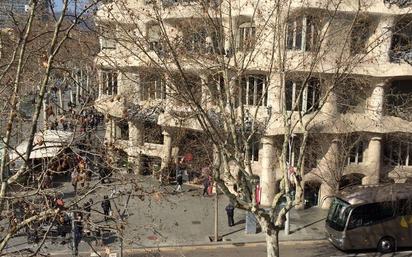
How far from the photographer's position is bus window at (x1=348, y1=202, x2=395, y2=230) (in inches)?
788

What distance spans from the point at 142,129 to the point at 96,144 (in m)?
20.4

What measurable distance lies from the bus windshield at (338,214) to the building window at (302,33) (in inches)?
251

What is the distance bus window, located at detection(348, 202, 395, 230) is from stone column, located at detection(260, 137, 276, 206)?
6204mm

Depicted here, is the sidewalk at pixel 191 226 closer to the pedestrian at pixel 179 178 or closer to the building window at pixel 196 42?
the pedestrian at pixel 179 178

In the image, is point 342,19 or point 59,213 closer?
point 59,213

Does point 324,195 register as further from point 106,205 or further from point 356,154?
point 106,205

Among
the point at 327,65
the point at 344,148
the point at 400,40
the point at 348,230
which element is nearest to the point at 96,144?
the point at 348,230

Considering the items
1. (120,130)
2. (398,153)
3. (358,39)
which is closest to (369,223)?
(398,153)

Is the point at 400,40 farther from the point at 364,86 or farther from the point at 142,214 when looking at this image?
the point at 142,214

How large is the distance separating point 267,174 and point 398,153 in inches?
281

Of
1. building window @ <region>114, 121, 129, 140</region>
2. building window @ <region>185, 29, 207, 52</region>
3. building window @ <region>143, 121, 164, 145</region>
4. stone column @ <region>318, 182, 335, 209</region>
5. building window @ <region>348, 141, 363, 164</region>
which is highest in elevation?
building window @ <region>185, 29, 207, 52</region>

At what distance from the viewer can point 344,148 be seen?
79.0 feet

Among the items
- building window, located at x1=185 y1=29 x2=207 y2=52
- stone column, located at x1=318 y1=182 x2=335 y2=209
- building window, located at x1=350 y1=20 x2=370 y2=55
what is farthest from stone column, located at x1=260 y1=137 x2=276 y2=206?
building window, located at x1=185 y1=29 x2=207 y2=52

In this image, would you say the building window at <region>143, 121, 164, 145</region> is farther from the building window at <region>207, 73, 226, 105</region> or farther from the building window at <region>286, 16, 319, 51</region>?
the building window at <region>207, 73, 226, 105</region>
